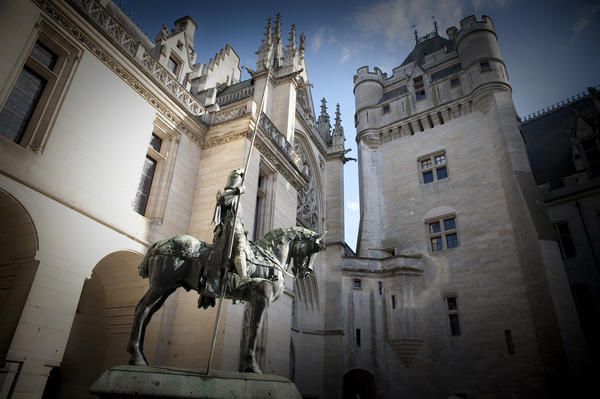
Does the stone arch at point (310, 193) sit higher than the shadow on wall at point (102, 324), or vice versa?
the stone arch at point (310, 193)

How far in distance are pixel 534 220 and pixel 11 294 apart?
55.7 feet

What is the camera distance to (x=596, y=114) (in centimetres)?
1941

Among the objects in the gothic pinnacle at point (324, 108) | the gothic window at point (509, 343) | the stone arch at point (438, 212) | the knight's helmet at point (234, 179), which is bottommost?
the gothic window at point (509, 343)

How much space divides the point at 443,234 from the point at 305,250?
1465cm

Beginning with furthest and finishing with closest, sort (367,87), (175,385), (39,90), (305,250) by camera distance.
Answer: (367,87), (39,90), (305,250), (175,385)

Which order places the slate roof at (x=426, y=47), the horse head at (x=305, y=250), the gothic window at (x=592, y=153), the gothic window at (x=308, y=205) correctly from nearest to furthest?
the horse head at (x=305, y=250) → the gothic window at (x=308, y=205) → the gothic window at (x=592, y=153) → the slate roof at (x=426, y=47)

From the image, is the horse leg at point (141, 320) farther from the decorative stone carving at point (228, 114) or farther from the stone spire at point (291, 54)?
the stone spire at point (291, 54)

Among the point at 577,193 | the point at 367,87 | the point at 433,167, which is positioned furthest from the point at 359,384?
the point at 367,87

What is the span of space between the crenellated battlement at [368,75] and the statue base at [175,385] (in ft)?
82.1

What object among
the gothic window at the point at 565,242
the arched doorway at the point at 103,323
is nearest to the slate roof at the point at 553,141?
the gothic window at the point at 565,242

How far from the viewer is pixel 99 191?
769cm

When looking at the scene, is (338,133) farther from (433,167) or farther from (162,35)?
(162,35)

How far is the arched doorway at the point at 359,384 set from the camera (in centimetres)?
1641

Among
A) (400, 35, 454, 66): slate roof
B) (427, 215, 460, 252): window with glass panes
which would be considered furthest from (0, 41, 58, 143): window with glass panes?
(400, 35, 454, 66): slate roof
